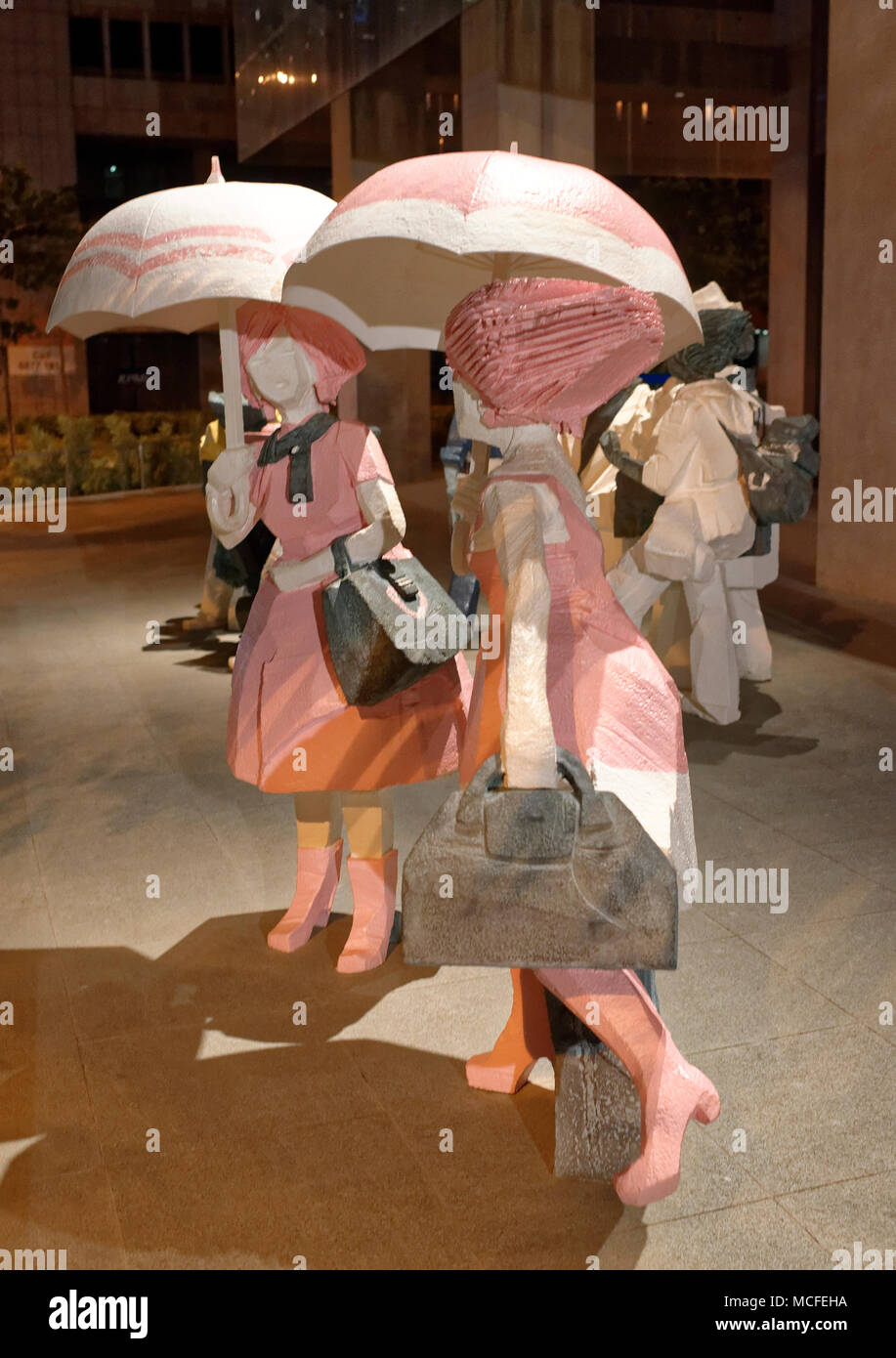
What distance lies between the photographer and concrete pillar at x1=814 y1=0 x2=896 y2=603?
9.74 meters

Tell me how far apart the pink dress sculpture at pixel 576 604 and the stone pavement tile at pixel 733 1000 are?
2.52 ft

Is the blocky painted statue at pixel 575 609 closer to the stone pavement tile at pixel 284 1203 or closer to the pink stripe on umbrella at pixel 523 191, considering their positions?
the pink stripe on umbrella at pixel 523 191

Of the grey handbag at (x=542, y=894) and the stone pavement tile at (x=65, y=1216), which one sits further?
the stone pavement tile at (x=65, y=1216)

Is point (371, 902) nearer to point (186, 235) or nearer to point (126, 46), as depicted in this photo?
point (186, 235)

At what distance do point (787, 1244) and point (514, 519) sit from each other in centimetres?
163

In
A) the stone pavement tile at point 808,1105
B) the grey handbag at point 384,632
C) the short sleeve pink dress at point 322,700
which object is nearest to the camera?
the stone pavement tile at point 808,1105

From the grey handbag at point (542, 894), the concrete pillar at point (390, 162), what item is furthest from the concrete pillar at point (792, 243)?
the grey handbag at point (542, 894)

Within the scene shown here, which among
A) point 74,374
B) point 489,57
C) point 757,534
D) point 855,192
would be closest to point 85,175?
point 74,374

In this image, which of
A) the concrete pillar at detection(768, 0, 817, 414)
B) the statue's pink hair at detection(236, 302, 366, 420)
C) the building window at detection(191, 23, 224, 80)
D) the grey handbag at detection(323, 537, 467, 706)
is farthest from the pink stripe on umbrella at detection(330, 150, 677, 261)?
the building window at detection(191, 23, 224, 80)

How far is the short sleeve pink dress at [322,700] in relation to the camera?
418 centimetres

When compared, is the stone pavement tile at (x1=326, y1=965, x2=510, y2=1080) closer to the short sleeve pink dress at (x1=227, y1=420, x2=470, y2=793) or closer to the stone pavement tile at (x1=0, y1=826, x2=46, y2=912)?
the short sleeve pink dress at (x1=227, y1=420, x2=470, y2=793)

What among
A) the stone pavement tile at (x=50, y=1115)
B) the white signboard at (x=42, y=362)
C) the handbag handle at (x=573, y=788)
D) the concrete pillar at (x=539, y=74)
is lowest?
the stone pavement tile at (x=50, y=1115)

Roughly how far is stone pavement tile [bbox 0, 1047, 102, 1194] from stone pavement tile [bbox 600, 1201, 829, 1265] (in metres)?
1.29

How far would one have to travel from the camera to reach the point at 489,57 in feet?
41.2
